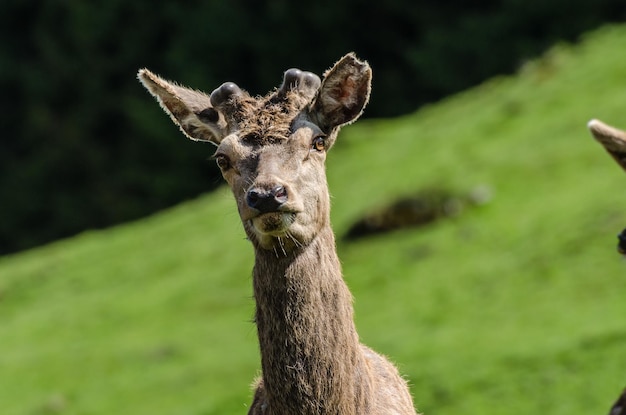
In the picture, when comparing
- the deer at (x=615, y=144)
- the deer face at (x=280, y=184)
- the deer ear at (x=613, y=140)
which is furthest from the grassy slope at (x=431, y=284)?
the deer ear at (x=613, y=140)

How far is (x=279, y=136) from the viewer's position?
10.7 m

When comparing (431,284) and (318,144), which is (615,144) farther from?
(431,284)

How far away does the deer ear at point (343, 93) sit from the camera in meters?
11.0

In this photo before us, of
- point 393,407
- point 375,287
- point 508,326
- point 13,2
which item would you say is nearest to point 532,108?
point 375,287

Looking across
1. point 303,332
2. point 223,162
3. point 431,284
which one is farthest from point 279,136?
point 431,284

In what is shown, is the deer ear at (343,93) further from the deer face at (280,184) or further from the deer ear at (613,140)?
the deer ear at (613,140)

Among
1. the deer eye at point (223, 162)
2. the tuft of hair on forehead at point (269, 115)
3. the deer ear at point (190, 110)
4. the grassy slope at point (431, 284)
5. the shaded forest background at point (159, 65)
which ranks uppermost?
the shaded forest background at point (159, 65)

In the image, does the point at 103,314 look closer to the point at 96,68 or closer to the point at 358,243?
the point at 358,243

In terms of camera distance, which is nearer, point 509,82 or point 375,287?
point 375,287

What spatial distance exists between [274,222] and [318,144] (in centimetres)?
96

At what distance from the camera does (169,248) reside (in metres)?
46.6

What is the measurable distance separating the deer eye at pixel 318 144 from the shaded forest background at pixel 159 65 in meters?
49.1

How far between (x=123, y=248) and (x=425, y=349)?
817 inches

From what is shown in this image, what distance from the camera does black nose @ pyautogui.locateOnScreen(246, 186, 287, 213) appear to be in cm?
1012
